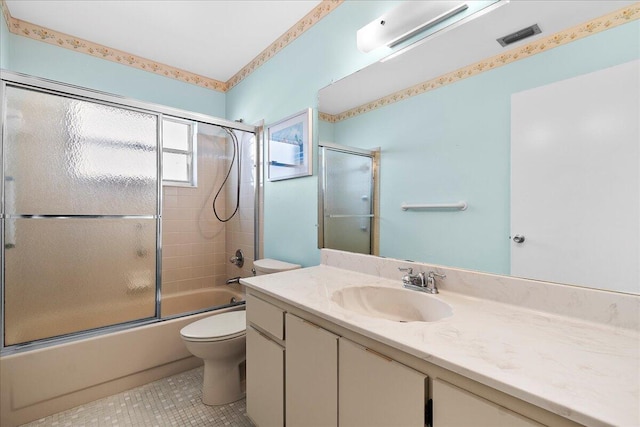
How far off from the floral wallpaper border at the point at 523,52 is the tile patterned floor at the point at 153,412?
194 centimetres

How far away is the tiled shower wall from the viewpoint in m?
2.65

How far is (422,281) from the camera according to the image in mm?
1209

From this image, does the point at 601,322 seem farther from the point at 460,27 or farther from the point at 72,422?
the point at 72,422

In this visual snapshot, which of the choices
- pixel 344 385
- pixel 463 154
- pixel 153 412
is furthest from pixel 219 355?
pixel 463 154

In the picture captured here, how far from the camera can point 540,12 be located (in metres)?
0.98

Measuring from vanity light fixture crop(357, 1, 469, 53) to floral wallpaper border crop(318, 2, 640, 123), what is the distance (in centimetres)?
27

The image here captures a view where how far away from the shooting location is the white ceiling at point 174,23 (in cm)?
188

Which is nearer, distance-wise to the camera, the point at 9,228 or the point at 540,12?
the point at 540,12

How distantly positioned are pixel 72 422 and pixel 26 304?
28.5 inches

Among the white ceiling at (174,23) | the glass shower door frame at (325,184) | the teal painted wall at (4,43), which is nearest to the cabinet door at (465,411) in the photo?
the glass shower door frame at (325,184)

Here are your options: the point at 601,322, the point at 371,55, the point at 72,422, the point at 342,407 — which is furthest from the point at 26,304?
the point at 601,322

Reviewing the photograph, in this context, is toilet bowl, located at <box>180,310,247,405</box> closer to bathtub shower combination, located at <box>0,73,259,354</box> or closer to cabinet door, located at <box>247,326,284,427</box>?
cabinet door, located at <box>247,326,284,427</box>

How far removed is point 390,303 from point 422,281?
18cm

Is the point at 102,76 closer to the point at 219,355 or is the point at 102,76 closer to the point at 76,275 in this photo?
the point at 76,275
